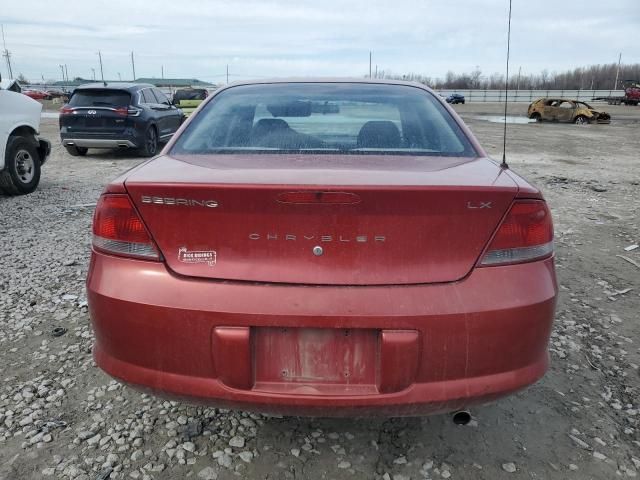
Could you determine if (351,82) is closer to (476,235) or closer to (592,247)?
(476,235)

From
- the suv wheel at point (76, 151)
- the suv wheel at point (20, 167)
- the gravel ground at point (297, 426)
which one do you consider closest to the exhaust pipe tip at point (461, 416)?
the gravel ground at point (297, 426)

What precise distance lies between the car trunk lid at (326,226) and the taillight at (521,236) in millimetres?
40

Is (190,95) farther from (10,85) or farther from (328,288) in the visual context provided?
(328,288)

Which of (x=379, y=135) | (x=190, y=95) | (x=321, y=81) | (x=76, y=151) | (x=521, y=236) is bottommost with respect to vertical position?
(x=76, y=151)

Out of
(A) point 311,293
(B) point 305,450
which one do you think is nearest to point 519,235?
(A) point 311,293

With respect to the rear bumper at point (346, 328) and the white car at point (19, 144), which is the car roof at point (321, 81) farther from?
the white car at point (19, 144)

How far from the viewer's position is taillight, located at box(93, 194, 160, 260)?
71.5 inches

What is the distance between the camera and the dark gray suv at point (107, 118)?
10.9 metres

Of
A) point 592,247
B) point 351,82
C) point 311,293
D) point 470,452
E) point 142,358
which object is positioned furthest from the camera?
point 592,247

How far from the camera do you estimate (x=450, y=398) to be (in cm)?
175

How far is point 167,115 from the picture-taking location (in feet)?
42.0

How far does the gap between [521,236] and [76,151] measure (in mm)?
11881

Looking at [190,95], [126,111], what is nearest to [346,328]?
[126,111]

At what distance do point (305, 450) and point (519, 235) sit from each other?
1230mm
